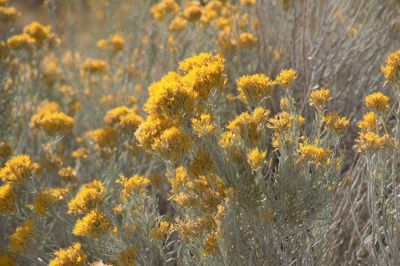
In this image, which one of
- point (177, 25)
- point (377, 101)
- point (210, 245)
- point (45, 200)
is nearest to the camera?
point (210, 245)

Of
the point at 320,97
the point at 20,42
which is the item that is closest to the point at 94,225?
the point at 320,97

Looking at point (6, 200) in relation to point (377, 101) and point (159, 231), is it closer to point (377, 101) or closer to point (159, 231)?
point (159, 231)

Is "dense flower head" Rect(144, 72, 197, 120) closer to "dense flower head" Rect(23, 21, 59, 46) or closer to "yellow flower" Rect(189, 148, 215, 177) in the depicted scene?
"yellow flower" Rect(189, 148, 215, 177)

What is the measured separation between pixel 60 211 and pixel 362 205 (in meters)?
1.64

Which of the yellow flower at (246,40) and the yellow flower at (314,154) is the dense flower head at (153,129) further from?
the yellow flower at (246,40)

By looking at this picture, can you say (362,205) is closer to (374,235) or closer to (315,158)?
(374,235)

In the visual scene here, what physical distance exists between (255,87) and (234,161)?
1.00ft

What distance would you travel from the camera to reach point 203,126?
2195 mm

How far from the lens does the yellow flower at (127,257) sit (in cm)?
235

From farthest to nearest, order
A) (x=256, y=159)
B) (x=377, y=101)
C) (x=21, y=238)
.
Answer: (x=21, y=238) → (x=377, y=101) → (x=256, y=159)

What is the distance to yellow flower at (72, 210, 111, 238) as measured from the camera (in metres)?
2.33

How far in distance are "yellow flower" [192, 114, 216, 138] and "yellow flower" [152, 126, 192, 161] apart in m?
0.06

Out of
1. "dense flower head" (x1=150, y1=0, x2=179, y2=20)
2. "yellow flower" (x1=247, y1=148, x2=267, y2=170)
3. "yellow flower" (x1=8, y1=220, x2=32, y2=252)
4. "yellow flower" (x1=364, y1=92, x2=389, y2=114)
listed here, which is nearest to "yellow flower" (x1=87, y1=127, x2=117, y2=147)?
"yellow flower" (x1=8, y1=220, x2=32, y2=252)

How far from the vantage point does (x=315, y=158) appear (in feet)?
6.98
